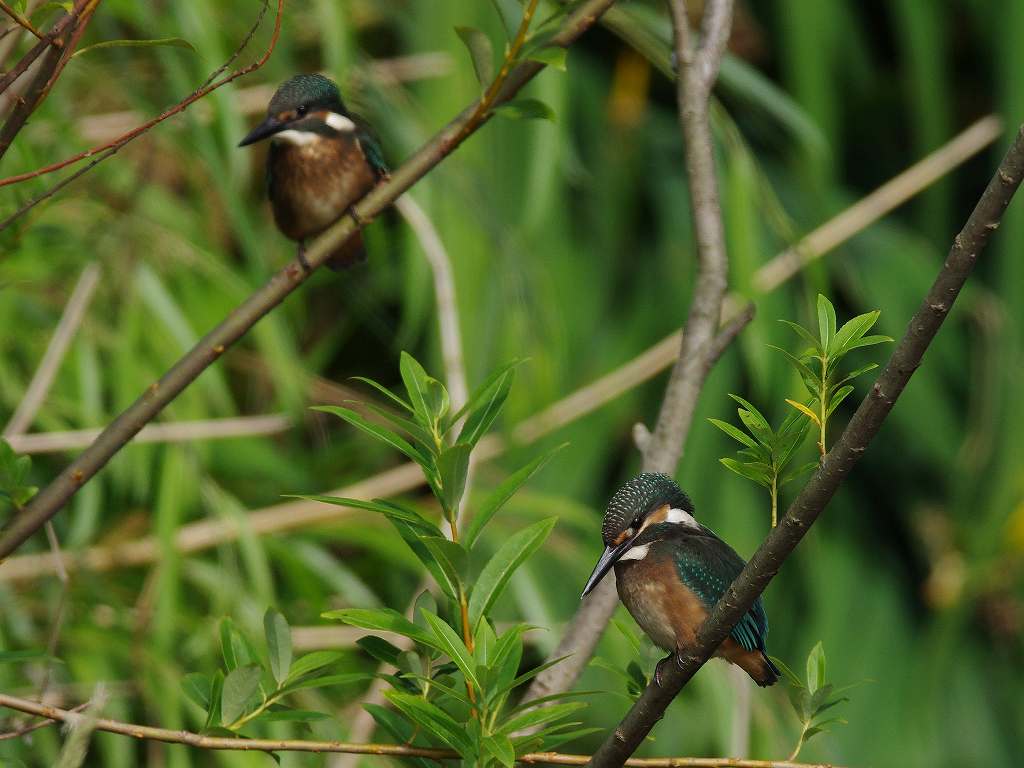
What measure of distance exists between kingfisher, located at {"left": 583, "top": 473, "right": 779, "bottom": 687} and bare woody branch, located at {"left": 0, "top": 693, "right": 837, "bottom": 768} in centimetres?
33

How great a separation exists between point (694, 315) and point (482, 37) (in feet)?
1.59

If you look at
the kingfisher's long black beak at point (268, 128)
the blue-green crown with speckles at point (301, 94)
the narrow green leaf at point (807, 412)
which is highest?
the blue-green crown with speckles at point (301, 94)

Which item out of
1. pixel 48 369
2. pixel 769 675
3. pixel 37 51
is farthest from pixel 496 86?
pixel 48 369

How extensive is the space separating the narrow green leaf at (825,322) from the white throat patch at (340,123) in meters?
1.20

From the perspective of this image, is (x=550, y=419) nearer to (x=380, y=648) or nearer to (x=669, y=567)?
(x=669, y=567)

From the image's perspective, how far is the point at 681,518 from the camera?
1.62 meters

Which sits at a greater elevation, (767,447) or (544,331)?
(767,447)

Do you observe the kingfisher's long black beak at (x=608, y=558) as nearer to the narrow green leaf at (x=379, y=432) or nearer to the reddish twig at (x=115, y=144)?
the narrow green leaf at (x=379, y=432)

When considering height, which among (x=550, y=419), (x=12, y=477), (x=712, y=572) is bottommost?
(x=550, y=419)

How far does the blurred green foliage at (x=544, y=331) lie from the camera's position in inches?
104

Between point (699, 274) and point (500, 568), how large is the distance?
645mm

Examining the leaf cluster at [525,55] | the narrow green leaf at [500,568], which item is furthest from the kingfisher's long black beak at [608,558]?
the leaf cluster at [525,55]

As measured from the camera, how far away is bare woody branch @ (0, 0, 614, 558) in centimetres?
125

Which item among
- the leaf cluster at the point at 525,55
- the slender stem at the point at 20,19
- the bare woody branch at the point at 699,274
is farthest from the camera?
the bare woody branch at the point at 699,274
